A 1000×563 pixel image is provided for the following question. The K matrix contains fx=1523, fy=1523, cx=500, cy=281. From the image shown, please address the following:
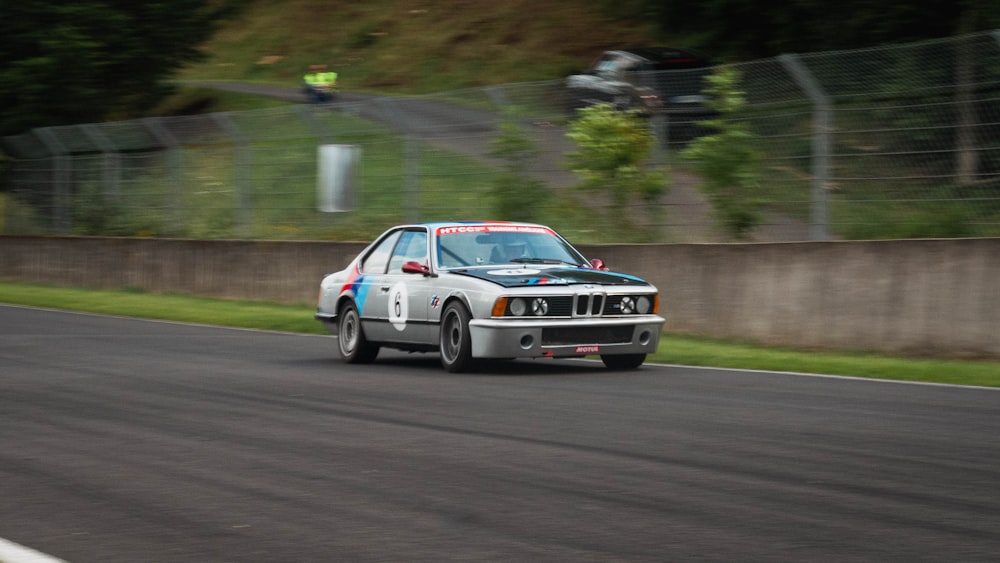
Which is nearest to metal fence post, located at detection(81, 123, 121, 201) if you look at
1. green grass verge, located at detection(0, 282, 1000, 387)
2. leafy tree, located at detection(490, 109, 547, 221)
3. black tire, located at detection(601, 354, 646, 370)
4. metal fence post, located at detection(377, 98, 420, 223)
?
green grass verge, located at detection(0, 282, 1000, 387)

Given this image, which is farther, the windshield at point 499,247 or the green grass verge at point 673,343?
the windshield at point 499,247

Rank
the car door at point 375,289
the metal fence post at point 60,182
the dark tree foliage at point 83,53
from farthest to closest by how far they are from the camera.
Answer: the dark tree foliage at point 83,53 → the metal fence post at point 60,182 → the car door at point 375,289

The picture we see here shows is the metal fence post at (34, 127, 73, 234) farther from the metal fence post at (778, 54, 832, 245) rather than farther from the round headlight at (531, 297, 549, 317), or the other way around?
the round headlight at (531, 297, 549, 317)

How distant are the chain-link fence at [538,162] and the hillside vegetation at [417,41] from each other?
11.7 m

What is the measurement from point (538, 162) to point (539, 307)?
6.95m

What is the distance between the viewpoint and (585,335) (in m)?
12.3

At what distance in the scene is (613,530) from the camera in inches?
217

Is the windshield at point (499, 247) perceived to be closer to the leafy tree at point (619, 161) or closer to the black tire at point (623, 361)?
the black tire at point (623, 361)

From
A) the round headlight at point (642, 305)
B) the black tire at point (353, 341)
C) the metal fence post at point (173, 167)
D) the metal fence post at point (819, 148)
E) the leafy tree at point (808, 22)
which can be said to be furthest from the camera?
Result: the metal fence post at point (173, 167)

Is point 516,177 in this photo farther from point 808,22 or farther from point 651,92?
point 808,22

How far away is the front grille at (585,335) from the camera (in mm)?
12211

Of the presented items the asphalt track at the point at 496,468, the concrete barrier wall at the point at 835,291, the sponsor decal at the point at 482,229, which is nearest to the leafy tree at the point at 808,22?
the concrete barrier wall at the point at 835,291

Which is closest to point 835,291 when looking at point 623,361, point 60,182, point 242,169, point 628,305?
point 623,361

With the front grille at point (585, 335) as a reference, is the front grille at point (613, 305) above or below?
above
